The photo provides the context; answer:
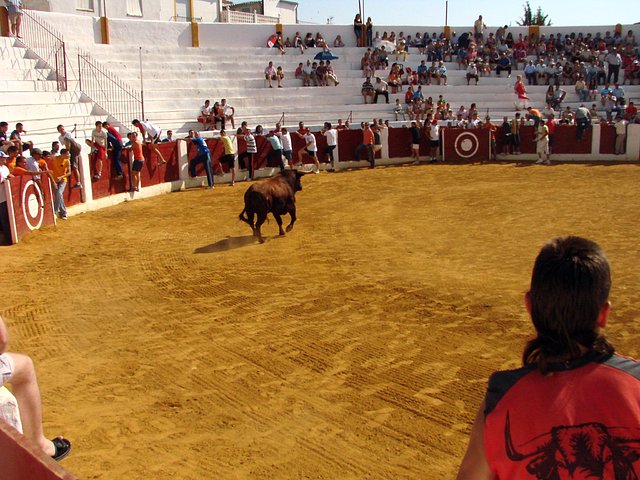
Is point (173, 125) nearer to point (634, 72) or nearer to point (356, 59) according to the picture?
point (356, 59)

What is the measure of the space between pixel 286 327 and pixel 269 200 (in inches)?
162

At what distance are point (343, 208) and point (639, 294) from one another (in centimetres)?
678

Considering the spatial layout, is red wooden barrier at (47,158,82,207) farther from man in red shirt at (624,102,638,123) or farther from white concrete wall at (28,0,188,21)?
man in red shirt at (624,102,638,123)

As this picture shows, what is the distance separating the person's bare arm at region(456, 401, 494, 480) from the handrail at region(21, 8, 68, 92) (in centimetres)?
1902

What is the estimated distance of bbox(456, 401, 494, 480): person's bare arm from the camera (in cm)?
164

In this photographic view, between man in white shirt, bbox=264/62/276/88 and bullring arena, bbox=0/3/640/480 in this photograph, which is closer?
bullring arena, bbox=0/3/640/480

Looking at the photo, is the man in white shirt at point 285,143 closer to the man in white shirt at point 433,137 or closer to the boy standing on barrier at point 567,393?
the man in white shirt at point 433,137

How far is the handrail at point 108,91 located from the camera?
1997cm

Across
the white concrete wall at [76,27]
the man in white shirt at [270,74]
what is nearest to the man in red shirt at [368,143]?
the man in white shirt at [270,74]

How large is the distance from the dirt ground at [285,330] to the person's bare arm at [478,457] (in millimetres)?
2361

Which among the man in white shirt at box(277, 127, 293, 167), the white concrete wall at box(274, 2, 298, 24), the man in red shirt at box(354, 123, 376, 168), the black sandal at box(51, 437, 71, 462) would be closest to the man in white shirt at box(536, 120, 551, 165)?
the man in red shirt at box(354, 123, 376, 168)

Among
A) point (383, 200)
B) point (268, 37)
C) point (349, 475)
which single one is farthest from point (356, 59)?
point (349, 475)

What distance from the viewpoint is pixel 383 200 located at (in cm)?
1379

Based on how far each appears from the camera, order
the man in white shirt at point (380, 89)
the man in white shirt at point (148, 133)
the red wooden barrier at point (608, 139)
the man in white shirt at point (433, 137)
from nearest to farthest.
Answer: the man in white shirt at point (148, 133) < the red wooden barrier at point (608, 139) < the man in white shirt at point (433, 137) < the man in white shirt at point (380, 89)
